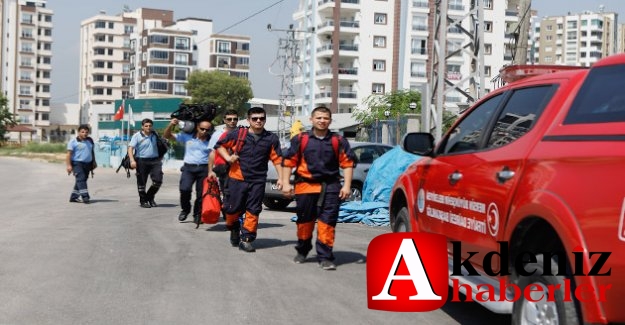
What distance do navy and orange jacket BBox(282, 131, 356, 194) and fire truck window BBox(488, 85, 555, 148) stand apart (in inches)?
136

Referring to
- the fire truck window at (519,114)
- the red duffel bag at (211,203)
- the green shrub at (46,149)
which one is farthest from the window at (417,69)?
the fire truck window at (519,114)

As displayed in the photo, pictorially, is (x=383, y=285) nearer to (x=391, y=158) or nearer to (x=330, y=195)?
A: (x=330, y=195)

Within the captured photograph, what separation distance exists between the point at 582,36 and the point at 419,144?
184 metres

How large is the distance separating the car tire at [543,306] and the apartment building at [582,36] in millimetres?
179220

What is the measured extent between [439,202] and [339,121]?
6298 cm

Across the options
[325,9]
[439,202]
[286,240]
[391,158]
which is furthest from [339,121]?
[439,202]

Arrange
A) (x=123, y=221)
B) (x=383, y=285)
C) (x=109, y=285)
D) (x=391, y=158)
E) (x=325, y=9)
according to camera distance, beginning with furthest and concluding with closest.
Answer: (x=325, y=9) < (x=391, y=158) < (x=123, y=221) < (x=109, y=285) < (x=383, y=285)

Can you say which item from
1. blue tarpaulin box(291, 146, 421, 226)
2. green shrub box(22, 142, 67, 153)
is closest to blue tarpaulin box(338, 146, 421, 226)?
blue tarpaulin box(291, 146, 421, 226)

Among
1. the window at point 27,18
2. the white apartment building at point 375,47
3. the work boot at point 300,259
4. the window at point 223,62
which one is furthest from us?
the window at point 27,18

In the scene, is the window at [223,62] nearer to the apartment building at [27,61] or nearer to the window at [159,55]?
the window at [159,55]

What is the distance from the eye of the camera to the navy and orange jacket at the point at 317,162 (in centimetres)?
921

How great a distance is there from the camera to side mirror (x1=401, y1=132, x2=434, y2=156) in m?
6.98

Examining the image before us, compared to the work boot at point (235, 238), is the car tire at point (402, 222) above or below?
above

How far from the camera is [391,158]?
1620cm
